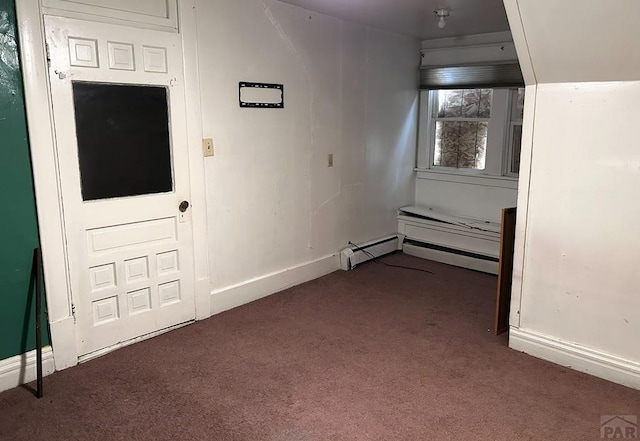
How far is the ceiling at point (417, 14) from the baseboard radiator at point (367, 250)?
2.09 meters

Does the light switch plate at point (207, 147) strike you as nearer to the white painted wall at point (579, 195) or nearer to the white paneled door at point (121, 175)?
the white paneled door at point (121, 175)

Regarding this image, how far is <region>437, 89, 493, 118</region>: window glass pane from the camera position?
4.95 metres

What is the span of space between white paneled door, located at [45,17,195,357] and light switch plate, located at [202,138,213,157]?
18 centimetres

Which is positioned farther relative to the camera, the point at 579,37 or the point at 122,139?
the point at 122,139

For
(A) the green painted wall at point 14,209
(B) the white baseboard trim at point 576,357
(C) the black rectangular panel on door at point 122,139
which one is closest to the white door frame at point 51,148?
(A) the green painted wall at point 14,209

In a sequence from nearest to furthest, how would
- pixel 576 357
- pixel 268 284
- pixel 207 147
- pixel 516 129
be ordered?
pixel 576 357 < pixel 207 147 < pixel 268 284 < pixel 516 129

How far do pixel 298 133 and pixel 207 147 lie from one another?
0.92 meters

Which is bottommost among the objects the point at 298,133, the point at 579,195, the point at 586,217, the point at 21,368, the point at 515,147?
the point at 21,368

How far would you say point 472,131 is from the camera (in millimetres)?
5094

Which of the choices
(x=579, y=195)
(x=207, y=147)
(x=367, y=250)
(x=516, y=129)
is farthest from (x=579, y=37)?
(x=367, y=250)

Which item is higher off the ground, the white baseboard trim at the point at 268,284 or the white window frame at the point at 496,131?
the white window frame at the point at 496,131

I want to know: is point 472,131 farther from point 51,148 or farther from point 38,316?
point 38,316

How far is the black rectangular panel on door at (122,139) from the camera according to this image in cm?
276

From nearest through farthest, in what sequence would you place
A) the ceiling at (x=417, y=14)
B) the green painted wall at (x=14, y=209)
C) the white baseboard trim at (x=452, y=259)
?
1. the green painted wall at (x=14, y=209)
2. the ceiling at (x=417, y=14)
3. the white baseboard trim at (x=452, y=259)
